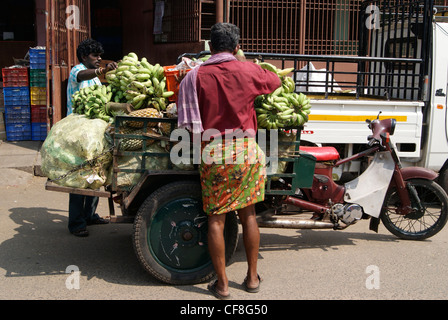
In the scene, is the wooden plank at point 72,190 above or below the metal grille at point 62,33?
below

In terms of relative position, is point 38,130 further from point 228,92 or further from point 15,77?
point 228,92

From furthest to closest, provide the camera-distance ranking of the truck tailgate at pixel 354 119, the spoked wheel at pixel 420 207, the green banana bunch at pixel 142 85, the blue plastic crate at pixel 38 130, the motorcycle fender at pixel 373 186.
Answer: the blue plastic crate at pixel 38 130, the truck tailgate at pixel 354 119, the spoked wheel at pixel 420 207, the motorcycle fender at pixel 373 186, the green banana bunch at pixel 142 85

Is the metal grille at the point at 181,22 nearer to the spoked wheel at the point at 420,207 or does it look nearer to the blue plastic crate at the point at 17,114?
the blue plastic crate at the point at 17,114

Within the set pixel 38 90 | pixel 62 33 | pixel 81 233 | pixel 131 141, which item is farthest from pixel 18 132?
pixel 131 141

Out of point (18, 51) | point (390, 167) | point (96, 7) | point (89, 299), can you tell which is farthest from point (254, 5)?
point (89, 299)

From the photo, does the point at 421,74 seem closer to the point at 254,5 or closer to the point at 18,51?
the point at 254,5

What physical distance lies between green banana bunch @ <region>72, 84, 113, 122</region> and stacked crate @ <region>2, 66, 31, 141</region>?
→ 4819 millimetres

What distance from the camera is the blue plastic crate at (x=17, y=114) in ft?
28.0

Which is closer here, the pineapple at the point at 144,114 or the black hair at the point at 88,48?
the pineapple at the point at 144,114

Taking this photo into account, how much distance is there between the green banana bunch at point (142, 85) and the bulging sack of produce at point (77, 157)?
1.35 feet

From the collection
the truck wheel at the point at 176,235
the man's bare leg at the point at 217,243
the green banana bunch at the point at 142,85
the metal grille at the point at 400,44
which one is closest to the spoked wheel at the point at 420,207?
the metal grille at the point at 400,44

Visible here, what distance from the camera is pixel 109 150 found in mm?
3762

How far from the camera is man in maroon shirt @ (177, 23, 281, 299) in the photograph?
344 cm

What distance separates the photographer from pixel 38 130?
8664 millimetres
